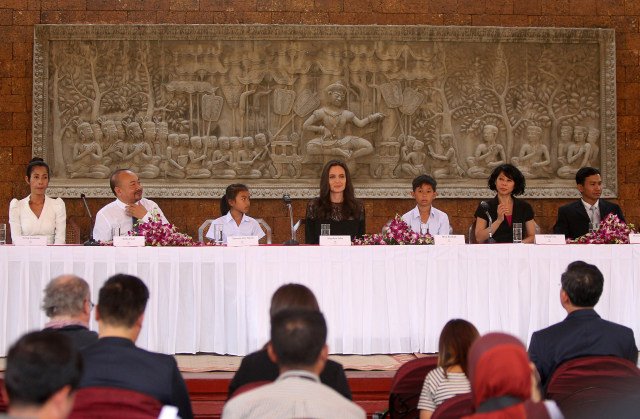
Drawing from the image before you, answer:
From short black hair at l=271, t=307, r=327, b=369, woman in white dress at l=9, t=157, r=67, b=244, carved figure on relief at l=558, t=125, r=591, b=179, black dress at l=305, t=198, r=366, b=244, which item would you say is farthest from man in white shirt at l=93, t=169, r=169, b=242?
carved figure on relief at l=558, t=125, r=591, b=179

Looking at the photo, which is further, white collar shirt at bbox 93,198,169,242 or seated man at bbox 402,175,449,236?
seated man at bbox 402,175,449,236

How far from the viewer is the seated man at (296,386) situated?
1524mm

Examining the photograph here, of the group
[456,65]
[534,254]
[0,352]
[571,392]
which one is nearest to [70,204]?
[0,352]

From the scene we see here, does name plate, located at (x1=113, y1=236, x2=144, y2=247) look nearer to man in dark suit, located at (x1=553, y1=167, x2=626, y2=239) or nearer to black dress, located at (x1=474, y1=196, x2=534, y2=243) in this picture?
black dress, located at (x1=474, y1=196, x2=534, y2=243)

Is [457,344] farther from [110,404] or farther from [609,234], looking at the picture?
[609,234]

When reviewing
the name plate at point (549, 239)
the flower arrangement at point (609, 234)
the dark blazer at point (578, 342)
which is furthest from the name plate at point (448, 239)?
the dark blazer at point (578, 342)

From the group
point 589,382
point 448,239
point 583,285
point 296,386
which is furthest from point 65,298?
point 448,239

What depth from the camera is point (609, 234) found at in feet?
13.8

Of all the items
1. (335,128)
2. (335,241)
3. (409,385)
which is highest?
(335,128)

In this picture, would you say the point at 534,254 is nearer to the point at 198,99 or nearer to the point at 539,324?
the point at 539,324

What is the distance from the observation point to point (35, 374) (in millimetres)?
1390

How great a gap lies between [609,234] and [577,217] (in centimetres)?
117

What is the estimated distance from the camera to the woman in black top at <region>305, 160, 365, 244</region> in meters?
4.89

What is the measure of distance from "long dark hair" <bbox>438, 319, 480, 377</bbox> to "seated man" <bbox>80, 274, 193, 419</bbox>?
821mm
